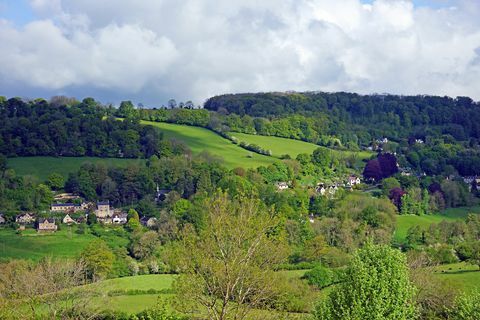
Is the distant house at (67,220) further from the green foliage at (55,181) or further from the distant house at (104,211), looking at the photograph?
the green foliage at (55,181)

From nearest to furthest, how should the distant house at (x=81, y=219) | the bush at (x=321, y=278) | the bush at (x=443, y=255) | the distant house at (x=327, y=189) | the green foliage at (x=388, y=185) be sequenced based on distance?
the bush at (x=321, y=278)
the bush at (x=443, y=255)
the distant house at (x=81, y=219)
the green foliage at (x=388, y=185)
the distant house at (x=327, y=189)

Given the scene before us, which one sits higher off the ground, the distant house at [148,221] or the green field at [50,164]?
the green field at [50,164]

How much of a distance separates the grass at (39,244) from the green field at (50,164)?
58.6 feet

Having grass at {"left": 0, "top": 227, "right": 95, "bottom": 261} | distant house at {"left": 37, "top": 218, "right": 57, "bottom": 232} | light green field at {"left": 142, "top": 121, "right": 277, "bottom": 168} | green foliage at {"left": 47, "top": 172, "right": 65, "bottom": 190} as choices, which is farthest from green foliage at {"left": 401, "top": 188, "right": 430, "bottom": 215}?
green foliage at {"left": 47, "top": 172, "right": 65, "bottom": 190}

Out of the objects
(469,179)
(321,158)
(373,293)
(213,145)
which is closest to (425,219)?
(321,158)

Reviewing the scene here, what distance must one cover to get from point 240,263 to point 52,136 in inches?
2762

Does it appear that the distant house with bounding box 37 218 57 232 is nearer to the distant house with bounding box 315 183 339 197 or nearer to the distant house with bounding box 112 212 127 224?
the distant house with bounding box 112 212 127 224

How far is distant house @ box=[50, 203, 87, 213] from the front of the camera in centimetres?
6656

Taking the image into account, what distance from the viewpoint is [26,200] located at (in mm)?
65312

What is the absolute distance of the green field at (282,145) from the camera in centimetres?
9562

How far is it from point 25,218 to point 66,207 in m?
6.13

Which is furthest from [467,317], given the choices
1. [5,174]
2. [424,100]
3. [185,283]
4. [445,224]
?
[424,100]

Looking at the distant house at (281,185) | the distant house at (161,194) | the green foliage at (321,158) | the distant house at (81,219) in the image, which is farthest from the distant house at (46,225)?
the green foliage at (321,158)

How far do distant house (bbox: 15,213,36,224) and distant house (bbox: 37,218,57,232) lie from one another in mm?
1932
